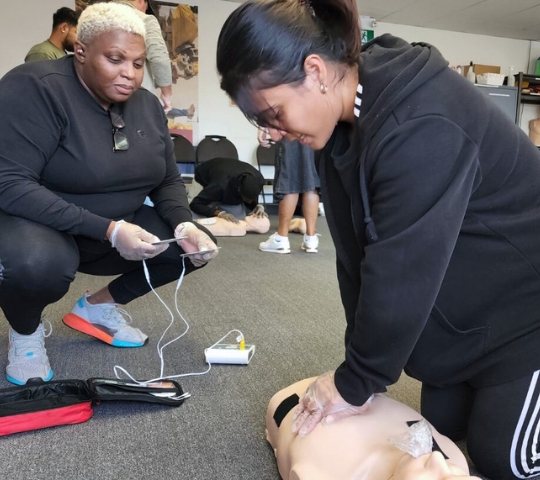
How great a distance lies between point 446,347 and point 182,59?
15.6 ft

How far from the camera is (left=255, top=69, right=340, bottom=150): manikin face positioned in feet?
2.32

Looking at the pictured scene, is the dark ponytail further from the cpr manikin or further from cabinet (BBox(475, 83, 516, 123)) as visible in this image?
cabinet (BBox(475, 83, 516, 123))

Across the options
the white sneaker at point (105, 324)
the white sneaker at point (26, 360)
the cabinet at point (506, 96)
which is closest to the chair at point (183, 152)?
the cabinet at point (506, 96)

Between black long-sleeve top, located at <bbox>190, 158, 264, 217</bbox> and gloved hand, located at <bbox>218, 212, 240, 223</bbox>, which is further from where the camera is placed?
black long-sleeve top, located at <bbox>190, 158, 264, 217</bbox>

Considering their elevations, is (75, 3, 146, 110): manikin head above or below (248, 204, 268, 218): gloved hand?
above

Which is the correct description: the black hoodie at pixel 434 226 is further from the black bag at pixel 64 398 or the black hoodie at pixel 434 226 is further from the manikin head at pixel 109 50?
the manikin head at pixel 109 50

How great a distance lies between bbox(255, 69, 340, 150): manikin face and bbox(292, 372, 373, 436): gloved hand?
38 cm

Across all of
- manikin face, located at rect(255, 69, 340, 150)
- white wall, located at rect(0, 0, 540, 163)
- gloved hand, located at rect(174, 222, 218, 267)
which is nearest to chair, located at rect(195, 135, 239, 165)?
white wall, located at rect(0, 0, 540, 163)

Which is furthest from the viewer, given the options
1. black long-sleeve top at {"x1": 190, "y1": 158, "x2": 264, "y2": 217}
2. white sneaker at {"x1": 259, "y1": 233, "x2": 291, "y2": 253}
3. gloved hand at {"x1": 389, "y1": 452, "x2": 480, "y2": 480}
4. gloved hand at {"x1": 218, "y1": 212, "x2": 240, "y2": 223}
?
black long-sleeve top at {"x1": 190, "y1": 158, "x2": 264, "y2": 217}

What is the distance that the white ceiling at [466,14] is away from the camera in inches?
199

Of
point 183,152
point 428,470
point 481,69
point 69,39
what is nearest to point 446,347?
point 428,470

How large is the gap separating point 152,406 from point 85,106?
76cm

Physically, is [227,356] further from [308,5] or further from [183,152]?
[183,152]

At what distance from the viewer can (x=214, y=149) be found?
16.5ft
